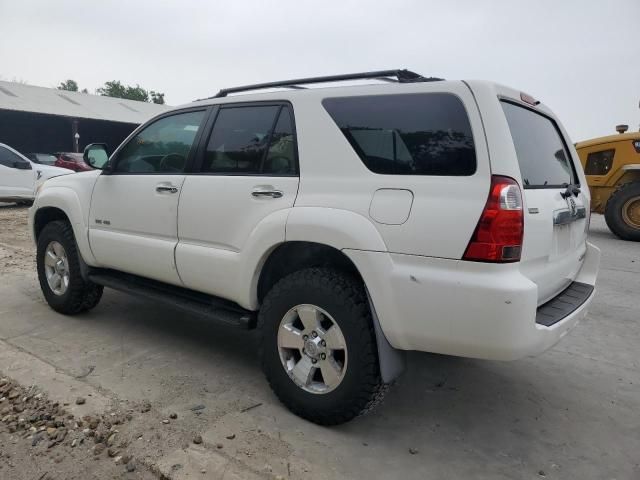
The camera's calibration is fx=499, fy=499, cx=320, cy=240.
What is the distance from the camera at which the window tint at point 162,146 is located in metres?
3.55

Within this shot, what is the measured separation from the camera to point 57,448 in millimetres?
2521

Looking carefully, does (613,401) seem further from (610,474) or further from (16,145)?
(16,145)


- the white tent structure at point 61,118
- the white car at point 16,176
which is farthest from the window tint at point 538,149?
the white tent structure at point 61,118

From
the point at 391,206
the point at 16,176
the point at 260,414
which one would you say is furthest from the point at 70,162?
the point at 391,206

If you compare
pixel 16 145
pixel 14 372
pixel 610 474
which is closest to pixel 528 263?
pixel 610 474

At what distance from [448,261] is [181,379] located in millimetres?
1990

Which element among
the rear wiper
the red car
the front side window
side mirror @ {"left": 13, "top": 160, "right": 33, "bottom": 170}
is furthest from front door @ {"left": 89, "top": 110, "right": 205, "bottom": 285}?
the red car

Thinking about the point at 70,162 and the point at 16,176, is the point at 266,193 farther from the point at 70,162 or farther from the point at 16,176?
the point at 70,162

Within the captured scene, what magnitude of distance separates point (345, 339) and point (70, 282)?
289 cm

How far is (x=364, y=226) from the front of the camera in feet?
8.15

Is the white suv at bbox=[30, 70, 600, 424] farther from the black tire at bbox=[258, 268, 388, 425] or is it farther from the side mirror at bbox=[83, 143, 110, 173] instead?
the side mirror at bbox=[83, 143, 110, 173]

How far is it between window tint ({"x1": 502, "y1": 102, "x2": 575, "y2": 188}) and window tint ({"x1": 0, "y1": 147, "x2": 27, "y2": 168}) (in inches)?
496

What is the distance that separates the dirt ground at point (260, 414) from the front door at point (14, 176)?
9.34 meters

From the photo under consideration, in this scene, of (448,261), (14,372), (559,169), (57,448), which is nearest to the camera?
(448,261)
